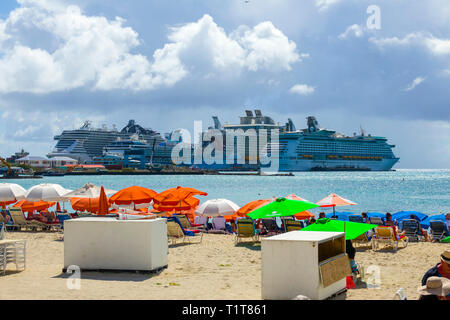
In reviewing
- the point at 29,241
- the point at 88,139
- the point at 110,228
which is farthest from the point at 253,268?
the point at 88,139

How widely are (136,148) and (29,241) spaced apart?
10259 centimetres

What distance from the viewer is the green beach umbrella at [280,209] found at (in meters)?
10.4

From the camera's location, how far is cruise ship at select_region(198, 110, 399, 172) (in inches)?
4053

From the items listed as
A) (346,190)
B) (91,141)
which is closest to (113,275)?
(346,190)

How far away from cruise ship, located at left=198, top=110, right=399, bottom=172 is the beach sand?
92.4 meters

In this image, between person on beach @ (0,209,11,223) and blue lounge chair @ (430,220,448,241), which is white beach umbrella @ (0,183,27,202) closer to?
person on beach @ (0,209,11,223)

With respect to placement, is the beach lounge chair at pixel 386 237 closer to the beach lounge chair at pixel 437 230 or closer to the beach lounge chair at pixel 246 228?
the beach lounge chair at pixel 437 230

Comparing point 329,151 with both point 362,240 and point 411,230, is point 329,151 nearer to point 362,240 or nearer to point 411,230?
point 411,230

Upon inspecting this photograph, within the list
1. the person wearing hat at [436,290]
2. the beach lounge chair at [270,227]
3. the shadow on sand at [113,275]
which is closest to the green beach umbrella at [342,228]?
the person wearing hat at [436,290]

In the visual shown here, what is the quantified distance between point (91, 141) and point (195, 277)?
11982cm

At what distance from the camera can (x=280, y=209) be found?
10.6 metres

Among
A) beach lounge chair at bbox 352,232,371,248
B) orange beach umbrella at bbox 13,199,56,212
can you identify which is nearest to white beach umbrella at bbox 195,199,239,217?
beach lounge chair at bbox 352,232,371,248

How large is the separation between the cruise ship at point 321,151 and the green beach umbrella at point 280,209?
91537mm
